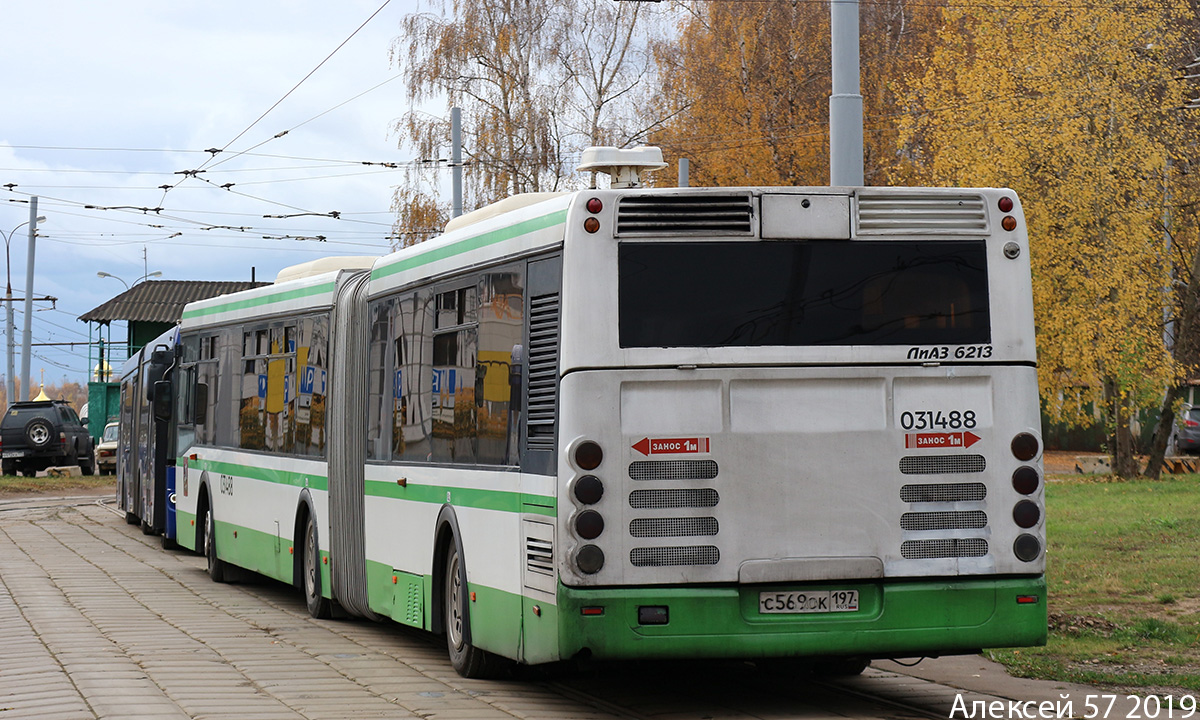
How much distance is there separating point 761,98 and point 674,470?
37.3 metres

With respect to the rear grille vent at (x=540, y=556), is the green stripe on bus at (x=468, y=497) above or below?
above

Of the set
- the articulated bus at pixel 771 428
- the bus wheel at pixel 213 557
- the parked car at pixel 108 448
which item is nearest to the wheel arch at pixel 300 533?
the bus wheel at pixel 213 557

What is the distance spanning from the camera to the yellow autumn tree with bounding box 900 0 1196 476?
3088 centimetres

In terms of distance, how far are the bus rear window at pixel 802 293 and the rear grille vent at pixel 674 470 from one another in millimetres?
605

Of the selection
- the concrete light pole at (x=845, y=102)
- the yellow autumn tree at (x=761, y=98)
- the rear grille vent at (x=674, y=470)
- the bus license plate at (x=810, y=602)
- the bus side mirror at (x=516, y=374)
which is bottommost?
the bus license plate at (x=810, y=602)

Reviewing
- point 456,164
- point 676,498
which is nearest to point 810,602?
point 676,498

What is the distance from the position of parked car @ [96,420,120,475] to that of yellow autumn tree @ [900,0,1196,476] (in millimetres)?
25415

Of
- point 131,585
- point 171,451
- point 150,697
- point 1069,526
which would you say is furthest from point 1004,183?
point 150,697

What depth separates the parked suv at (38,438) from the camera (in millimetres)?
47281

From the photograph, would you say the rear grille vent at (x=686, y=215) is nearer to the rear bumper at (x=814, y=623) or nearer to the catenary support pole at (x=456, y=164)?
the rear bumper at (x=814, y=623)

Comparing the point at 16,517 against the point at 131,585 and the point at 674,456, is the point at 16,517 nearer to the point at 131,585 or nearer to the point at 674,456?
the point at 131,585

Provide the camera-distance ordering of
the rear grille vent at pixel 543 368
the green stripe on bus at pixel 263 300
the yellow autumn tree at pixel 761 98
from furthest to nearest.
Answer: the yellow autumn tree at pixel 761 98
the green stripe on bus at pixel 263 300
the rear grille vent at pixel 543 368

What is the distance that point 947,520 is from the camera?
856 cm

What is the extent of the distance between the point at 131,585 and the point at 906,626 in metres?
10.6
